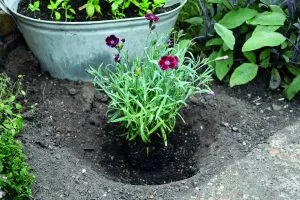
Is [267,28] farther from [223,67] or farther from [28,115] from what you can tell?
[28,115]

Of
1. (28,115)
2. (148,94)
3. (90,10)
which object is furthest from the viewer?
(90,10)

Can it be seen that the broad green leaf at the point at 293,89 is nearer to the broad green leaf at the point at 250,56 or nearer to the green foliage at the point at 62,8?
the broad green leaf at the point at 250,56

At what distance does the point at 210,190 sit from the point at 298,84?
39.0 inches

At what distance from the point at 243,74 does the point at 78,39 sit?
1.00 meters

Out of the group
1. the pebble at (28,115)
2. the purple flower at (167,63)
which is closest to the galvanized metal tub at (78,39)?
the pebble at (28,115)

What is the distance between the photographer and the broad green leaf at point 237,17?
3576 millimetres

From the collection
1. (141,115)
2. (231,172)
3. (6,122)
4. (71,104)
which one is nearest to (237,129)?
(231,172)

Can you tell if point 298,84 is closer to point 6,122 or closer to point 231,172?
point 231,172

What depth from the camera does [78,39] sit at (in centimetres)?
334

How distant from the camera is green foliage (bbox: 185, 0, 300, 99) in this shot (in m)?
3.48

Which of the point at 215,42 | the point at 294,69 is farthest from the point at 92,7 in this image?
the point at 294,69

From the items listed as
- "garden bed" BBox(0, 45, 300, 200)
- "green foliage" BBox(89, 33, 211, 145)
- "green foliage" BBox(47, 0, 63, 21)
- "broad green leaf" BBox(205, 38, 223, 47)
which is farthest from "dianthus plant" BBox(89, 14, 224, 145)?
"broad green leaf" BBox(205, 38, 223, 47)

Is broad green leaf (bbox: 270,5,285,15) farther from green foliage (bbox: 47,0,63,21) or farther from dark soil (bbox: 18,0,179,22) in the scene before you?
green foliage (bbox: 47,0,63,21)

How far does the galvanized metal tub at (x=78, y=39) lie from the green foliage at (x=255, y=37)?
332 mm
